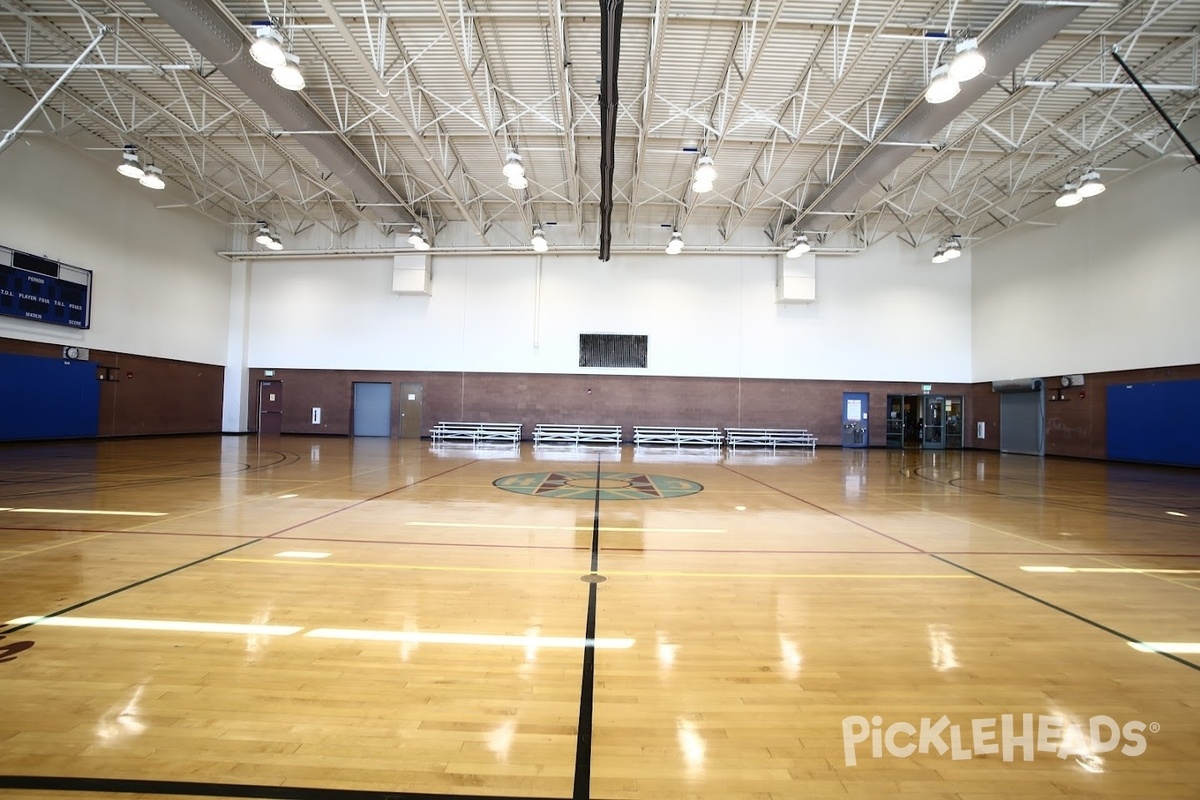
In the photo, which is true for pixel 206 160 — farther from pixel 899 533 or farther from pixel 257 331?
pixel 899 533

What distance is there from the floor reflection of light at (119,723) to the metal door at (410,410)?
1828 cm

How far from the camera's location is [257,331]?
20203mm

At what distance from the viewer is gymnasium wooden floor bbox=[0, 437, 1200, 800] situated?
1821 millimetres

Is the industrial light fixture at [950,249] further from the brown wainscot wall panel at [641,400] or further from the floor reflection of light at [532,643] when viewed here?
the floor reflection of light at [532,643]

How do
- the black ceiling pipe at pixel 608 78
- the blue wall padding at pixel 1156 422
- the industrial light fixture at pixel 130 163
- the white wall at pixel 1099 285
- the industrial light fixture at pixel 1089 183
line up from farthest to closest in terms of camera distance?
the white wall at pixel 1099 285 → the blue wall padding at pixel 1156 422 → the industrial light fixture at pixel 130 163 → the industrial light fixture at pixel 1089 183 → the black ceiling pipe at pixel 608 78

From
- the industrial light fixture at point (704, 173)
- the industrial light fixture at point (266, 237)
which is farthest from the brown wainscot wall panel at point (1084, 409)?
the industrial light fixture at point (266, 237)

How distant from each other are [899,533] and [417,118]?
12224 mm

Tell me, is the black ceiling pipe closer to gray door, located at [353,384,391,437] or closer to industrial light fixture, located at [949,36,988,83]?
industrial light fixture, located at [949,36,988,83]

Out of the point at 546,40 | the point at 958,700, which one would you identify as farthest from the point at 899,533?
the point at 546,40

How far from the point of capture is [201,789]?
1664 millimetres

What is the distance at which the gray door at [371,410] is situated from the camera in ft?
65.8

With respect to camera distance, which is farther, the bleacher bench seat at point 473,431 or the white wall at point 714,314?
the white wall at point 714,314

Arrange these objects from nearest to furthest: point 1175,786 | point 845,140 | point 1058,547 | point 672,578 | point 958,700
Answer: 1. point 1175,786
2. point 958,700
3. point 672,578
4. point 1058,547
5. point 845,140

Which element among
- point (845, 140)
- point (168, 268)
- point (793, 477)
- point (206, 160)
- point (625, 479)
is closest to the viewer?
point (625, 479)
